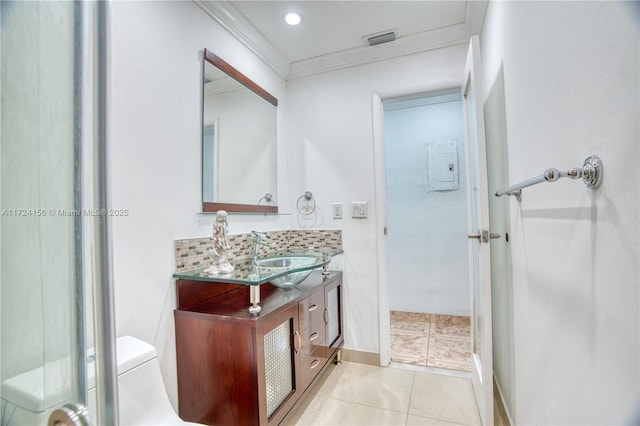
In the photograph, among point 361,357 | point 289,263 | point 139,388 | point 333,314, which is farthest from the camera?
point 361,357

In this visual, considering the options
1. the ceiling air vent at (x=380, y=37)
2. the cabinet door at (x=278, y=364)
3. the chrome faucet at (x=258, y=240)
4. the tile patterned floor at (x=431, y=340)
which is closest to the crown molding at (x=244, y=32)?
the ceiling air vent at (x=380, y=37)

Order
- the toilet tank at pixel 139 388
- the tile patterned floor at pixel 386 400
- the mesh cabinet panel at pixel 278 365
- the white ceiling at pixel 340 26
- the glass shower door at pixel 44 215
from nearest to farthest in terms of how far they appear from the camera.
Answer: the glass shower door at pixel 44 215, the toilet tank at pixel 139 388, the mesh cabinet panel at pixel 278 365, the tile patterned floor at pixel 386 400, the white ceiling at pixel 340 26

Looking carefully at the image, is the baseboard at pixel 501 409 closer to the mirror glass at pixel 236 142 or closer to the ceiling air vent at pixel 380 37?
the mirror glass at pixel 236 142

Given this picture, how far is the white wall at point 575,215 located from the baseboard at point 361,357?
1.08 meters

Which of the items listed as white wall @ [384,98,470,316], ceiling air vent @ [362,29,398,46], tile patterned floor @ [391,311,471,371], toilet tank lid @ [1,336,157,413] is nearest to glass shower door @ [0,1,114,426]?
toilet tank lid @ [1,336,157,413]

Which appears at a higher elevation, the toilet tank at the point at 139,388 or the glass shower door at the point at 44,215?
the glass shower door at the point at 44,215

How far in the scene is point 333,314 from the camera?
6.94 feet

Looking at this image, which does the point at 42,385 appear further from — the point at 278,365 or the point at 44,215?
the point at 278,365

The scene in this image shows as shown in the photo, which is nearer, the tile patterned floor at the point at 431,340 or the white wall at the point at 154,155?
the white wall at the point at 154,155

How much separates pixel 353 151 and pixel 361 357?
1.58 m

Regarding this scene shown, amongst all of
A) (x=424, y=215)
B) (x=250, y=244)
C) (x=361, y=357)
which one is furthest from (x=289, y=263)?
(x=424, y=215)

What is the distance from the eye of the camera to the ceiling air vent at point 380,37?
202 cm

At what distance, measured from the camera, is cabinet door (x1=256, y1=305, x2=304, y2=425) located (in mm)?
1256

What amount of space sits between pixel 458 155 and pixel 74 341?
327cm
